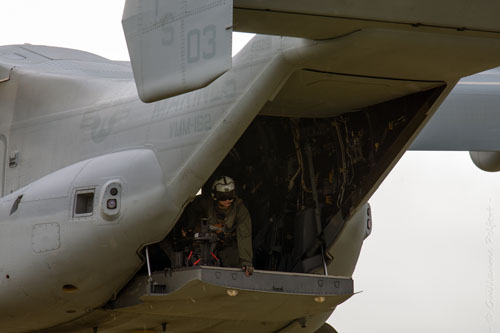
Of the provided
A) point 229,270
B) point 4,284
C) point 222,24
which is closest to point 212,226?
point 229,270

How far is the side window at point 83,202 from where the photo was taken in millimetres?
12438

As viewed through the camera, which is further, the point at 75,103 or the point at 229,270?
the point at 75,103

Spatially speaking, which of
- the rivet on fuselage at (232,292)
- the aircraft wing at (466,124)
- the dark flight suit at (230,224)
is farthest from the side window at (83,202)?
the aircraft wing at (466,124)

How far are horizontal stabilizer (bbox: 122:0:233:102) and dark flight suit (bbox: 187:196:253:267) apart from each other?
3251 millimetres

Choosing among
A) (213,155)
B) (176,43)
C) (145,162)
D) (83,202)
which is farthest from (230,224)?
(176,43)

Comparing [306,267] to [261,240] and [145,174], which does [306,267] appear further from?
[145,174]

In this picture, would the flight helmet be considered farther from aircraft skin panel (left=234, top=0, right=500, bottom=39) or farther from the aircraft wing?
aircraft skin panel (left=234, top=0, right=500, bottom=39)

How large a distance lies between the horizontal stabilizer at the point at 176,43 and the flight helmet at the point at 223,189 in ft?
9.99

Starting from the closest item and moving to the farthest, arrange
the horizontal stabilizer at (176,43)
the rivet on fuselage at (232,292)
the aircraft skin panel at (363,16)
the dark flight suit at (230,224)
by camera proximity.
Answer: the horizontal stabilizer at (176,43)
the aircraft skin panel at (363,16)
the rivet on fuselage at (232,292)
the dark flight suit at (230,224)

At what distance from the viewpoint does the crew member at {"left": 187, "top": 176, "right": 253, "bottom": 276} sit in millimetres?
12383

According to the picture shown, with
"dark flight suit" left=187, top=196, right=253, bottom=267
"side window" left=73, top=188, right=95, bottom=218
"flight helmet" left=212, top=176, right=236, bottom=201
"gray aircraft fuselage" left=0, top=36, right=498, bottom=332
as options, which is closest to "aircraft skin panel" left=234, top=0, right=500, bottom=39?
"gray aircraft fuselage" left=0, top=36, right=498, bottom=332

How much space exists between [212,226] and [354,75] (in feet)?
8.02

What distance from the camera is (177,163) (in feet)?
38.7

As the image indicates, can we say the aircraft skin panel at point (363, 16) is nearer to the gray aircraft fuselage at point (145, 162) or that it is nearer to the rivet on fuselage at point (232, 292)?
the gray aircraft fuselage at point (145, 162)
